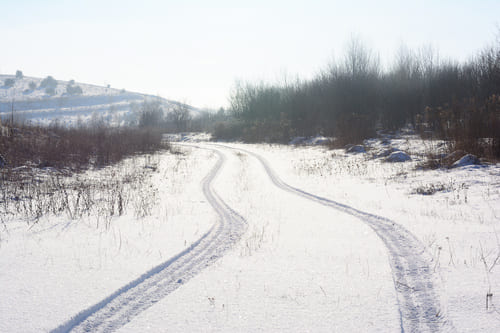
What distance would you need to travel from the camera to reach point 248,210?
642 cm

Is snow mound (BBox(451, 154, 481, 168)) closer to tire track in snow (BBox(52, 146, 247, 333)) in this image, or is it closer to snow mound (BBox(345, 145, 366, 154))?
snow mound (BBox(345, 145, 366, 154))

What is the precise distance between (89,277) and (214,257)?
59.4 inches

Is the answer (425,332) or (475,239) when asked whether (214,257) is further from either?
(475,239)

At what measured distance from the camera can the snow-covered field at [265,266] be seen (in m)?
2.52

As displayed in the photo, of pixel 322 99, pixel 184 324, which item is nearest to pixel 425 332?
pixel 184 324

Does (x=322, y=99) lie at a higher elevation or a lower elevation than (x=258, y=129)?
higher

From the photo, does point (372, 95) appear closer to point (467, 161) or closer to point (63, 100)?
point (467, 161)

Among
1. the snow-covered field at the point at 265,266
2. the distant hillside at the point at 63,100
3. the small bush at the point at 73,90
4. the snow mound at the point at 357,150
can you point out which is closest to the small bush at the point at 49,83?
the distant hillside at the point at 63,100

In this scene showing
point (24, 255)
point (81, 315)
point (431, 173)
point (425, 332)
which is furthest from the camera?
point (431, 173)

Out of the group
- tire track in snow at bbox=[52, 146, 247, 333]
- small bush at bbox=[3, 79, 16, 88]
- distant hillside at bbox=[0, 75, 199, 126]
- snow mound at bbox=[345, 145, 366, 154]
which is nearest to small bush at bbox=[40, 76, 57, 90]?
distant hillside at bbox=[0, 75, 199, 126]

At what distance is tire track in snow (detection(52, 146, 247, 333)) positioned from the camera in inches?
98.1

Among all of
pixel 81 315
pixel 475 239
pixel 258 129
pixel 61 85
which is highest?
pixel 61 85

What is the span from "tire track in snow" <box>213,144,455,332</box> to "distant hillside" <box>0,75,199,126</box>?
2527 inches

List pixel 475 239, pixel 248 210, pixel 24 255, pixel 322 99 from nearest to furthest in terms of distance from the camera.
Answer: pixel 24 255
pixel 475 239
pixel 248 210
pixel 322 99
